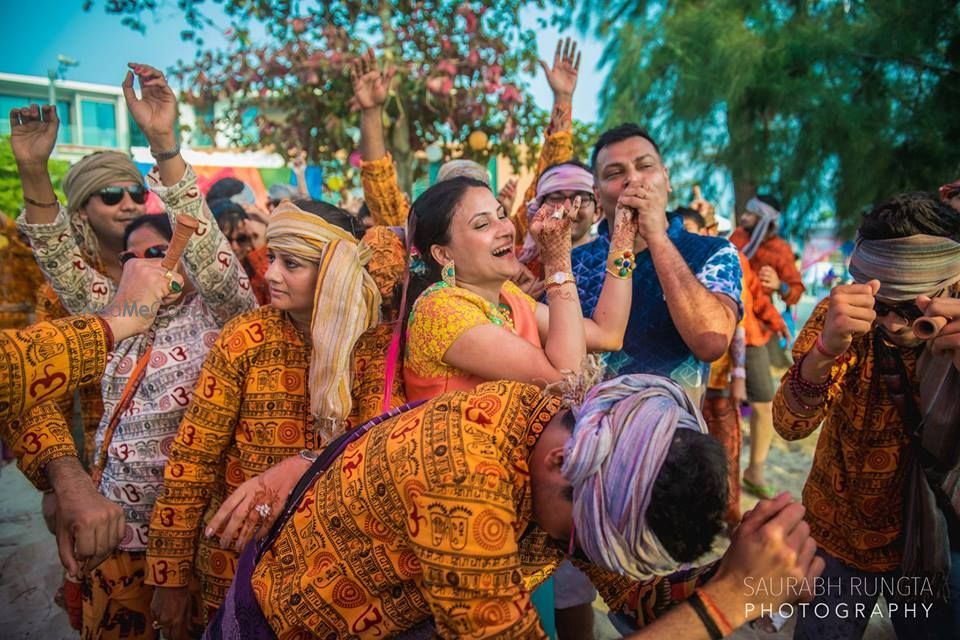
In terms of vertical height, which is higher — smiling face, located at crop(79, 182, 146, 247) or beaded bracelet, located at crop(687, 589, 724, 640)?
smiling face, located at crop(79, 182, 146, 247)

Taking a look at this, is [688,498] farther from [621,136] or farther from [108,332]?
[621,136]

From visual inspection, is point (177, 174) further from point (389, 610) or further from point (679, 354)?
point (679, 354)

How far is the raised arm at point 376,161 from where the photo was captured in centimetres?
332

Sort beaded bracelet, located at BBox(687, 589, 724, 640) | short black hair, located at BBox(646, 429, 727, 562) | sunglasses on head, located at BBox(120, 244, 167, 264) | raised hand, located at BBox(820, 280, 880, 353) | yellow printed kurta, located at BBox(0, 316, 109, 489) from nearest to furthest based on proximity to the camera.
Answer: short black hair, located at BBox(646, 429, 727, 562) → beaded bracelet, located at BBox(687, 589, 724, 640) → yellow printed kurta, located at BBox(0, 316, 109, 489) → raised hand, located at BBox(820, 280, 880, 353) → sunglasses on head, located at BBox(120, 244, 167, 264)

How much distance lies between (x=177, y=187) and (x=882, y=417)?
2511 millimetres

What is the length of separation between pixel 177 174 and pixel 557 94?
209cm

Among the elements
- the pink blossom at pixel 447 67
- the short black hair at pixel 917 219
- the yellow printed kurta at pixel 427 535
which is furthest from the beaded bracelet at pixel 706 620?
the pink blossom at pixel 447 67

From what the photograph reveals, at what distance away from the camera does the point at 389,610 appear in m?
1.34

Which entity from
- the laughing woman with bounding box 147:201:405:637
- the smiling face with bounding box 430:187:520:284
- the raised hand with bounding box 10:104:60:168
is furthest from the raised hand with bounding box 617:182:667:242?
the raised hand with bounding box 10:104:60:168

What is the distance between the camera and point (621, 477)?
1.08m

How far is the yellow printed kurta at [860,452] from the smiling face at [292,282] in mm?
1644

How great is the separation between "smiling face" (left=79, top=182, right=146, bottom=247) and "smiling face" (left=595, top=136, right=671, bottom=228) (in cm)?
216

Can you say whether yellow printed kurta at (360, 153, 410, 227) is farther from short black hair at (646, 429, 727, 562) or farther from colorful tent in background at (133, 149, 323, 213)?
colorful tent in background at (133, 149, 323, 213)

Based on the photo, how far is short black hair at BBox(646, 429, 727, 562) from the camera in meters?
1.07
